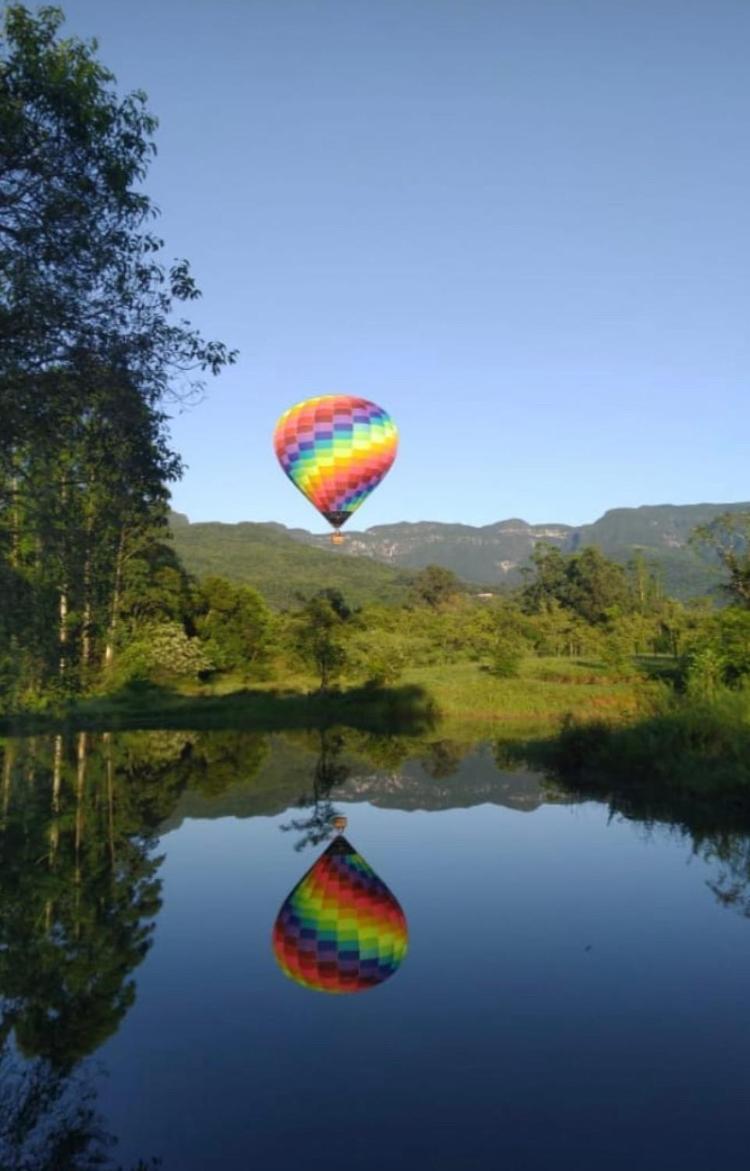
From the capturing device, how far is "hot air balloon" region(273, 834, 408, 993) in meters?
9.98

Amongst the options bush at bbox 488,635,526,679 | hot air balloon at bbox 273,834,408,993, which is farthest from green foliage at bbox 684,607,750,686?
bush at bbox 488,635,526,679

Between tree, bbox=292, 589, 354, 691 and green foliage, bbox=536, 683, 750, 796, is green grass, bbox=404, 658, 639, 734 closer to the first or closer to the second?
tree, bbox=292, 589, 354, 691

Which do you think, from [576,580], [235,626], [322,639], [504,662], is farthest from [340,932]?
[576,580]

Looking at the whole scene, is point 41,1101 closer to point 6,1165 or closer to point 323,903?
point 6,1165

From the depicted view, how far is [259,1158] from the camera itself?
6223 mm

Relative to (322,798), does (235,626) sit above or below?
above

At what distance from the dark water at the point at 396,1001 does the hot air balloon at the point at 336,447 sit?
71.9 feet

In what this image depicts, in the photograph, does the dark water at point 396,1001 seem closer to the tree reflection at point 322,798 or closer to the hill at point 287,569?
the tree reflection at point 322,798

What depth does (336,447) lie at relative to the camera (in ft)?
124

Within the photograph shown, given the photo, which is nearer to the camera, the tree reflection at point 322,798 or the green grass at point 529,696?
the tree reflection at point 322,798

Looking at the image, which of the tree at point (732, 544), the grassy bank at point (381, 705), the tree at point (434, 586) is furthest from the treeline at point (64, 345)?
the tree at point (434, 586)

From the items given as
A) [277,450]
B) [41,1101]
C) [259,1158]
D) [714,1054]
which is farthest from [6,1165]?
[277,450]

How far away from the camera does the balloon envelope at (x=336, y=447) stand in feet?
124

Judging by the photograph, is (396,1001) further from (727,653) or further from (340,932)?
(727,653)
